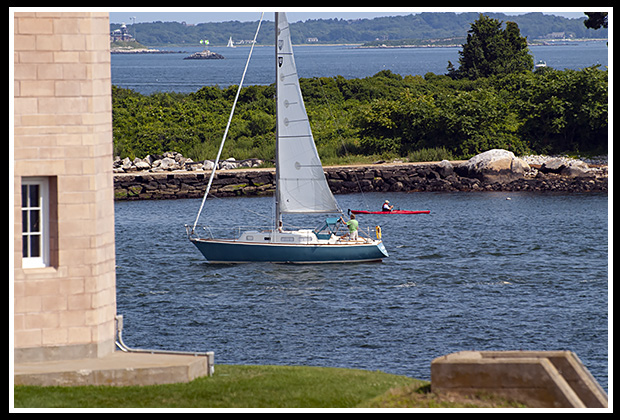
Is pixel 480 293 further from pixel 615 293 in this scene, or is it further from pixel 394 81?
pixel 394 81

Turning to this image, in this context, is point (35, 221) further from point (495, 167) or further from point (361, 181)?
point (495, 167)

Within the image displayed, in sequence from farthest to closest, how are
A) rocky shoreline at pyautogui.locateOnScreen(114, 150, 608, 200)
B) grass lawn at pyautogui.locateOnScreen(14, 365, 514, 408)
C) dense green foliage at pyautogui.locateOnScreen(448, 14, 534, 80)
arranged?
1. dense green foliage at pyautogui.locateOnScreen(448, 14, 534, 80)
2. rocky shoreline at pyautogui.locateOnScreen(114, 150, 608, 200)
3. grass lawn at pyautogui.locateOnScreen(14, 365, 514, 408)

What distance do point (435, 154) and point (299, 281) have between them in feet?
129

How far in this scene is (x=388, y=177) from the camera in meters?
71.8

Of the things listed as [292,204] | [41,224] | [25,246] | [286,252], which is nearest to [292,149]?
[292,204]

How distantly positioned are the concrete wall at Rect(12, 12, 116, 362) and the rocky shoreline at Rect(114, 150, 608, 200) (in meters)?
51.8

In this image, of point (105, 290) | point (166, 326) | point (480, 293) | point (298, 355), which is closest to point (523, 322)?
point (480, 293)

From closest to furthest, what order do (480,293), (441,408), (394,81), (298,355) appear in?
(441,408), (298,355), (480,293), (394,81)

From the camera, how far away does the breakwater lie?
2719 inches

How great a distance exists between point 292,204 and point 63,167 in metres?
27.9

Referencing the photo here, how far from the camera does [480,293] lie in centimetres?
3662

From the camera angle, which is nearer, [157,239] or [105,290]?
[105,290]

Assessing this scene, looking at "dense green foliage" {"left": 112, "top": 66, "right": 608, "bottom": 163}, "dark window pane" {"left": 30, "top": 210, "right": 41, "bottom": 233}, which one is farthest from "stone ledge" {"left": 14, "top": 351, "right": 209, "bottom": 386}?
"dense green foliage" {"left": 112, "top": 66, "right": 608, "bottom": 163}

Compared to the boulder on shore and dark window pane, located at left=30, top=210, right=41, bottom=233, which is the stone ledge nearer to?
dark window pane, located at left=30, top=210, right=41, bottom=233
